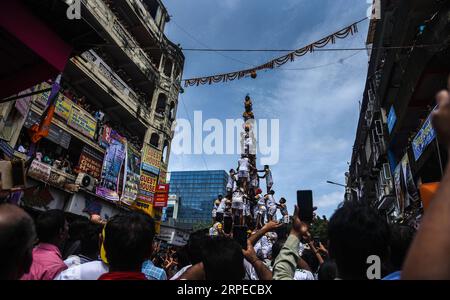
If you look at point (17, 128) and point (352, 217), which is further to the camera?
point (17, 128)

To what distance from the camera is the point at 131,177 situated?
19078 millimetres

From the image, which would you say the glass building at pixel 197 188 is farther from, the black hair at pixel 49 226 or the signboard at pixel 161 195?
the black hair at pixel 49 226

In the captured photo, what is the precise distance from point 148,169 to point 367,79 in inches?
706

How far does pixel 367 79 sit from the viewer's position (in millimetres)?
21641

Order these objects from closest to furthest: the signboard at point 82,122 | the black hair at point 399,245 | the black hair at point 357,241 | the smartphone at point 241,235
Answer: the black hair at point 357,241, the black hair at point 399,245, the smartphone at point 241,235, the signboard at point 82,122

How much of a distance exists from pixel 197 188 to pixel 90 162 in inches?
3216

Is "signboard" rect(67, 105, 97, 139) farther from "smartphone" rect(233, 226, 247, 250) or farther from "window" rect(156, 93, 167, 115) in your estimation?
"smartphone" rect(233, 226, 247, 250)

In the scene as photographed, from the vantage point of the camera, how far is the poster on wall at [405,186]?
11.6 meters

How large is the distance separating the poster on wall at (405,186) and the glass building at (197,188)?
79.5 meters

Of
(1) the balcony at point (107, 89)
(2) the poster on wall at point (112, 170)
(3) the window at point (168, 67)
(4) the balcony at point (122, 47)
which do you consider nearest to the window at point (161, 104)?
(4) the balcony at point (122, 47)

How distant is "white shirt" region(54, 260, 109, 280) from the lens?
2.37 m

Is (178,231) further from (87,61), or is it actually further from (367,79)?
(367,79)
